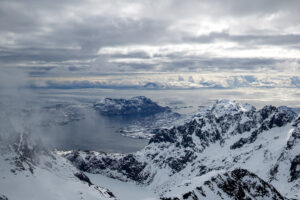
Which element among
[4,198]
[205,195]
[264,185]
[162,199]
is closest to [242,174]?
[264,185]

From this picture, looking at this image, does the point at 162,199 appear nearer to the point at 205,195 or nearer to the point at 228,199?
the point at 205,195

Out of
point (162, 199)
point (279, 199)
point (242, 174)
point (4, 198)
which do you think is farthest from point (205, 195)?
point (4, 198)

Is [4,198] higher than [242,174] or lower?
lower

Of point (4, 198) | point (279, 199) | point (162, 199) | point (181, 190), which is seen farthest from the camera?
→ point (4, 198)

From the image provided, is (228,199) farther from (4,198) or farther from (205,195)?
(4,198)

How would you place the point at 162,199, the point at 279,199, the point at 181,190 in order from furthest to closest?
the point at 279,199 → the point at 181,190 → the point at 162,199

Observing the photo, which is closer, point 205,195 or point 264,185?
point 205,195
